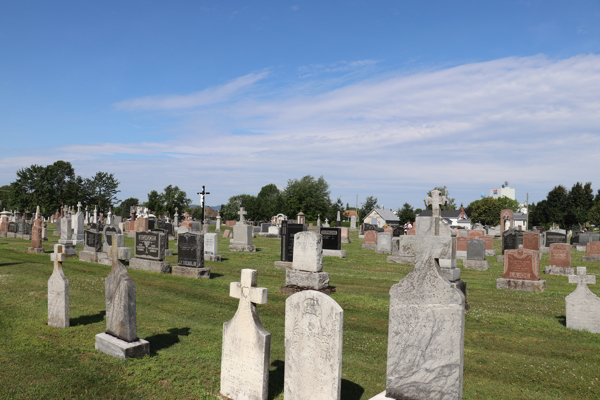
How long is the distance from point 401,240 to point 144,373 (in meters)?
16.6

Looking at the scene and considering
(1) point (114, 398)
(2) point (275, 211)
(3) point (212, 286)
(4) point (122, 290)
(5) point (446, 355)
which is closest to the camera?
(5) point (446, 355)

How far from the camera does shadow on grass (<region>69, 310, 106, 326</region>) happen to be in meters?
7.98

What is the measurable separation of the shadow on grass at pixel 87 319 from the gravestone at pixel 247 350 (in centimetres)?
423

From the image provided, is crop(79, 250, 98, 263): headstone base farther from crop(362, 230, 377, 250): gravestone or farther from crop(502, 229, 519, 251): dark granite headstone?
crop(502, 229, 519, 251): dark granite headstone

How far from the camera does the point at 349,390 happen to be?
5.34 meters

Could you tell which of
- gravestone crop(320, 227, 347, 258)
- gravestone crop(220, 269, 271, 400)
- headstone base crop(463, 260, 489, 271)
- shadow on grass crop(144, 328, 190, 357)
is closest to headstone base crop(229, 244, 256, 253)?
gravestone crop(320, 227, 347, 258)

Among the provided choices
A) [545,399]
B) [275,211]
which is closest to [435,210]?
[545,399]

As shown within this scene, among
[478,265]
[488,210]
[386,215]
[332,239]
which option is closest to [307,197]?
[386,215]

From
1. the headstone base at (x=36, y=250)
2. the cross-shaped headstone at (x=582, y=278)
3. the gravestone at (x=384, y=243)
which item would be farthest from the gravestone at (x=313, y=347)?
the gravestone at (x=384, y=243)

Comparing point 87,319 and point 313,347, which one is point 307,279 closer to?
point 87,319

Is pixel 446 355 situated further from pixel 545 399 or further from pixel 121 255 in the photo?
pixel 121 255

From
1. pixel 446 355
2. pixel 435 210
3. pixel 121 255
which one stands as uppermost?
pixel 435 210

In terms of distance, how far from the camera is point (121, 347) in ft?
20.0

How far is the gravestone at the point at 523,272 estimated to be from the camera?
41.6 ft
